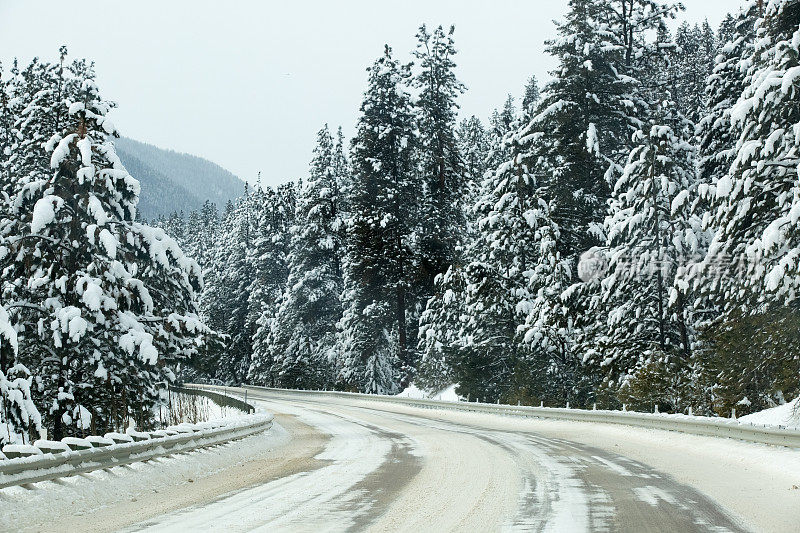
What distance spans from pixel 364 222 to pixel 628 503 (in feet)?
128

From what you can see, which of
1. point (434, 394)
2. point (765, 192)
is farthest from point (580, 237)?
point (765, 192)

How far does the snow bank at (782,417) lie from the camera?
54.8ft

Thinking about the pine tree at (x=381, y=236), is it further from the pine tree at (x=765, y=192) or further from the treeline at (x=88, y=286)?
the pine tree at (x=765, y=192)

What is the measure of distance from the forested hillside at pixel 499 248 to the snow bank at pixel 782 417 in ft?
2.91

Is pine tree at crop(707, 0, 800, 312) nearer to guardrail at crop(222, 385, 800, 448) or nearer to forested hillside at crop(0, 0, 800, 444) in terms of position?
forested hillside at crop(0, 0, 800, 444)

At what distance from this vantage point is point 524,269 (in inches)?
1481

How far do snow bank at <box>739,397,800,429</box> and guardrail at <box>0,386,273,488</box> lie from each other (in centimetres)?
1104

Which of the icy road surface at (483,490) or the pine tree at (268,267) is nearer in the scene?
the icy road surface at (483,490)

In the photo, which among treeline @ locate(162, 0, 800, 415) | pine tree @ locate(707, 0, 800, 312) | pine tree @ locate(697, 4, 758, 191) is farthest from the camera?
pine tree @ locate(697, 4, 758, 191)

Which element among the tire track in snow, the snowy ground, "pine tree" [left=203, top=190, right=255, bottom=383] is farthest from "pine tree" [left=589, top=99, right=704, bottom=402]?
"pine tree" [left=203, top=190, right=255, bottom=383]

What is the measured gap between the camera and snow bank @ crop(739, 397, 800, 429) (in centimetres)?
1670

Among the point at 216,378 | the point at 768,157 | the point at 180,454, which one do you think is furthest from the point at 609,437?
the point at 216,378

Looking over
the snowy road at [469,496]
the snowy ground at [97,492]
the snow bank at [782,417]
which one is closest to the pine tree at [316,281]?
the snow bank at [782,417]

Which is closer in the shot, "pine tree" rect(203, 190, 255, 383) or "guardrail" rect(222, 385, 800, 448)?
"guardrail" rect(222, 385, 800, 448)
